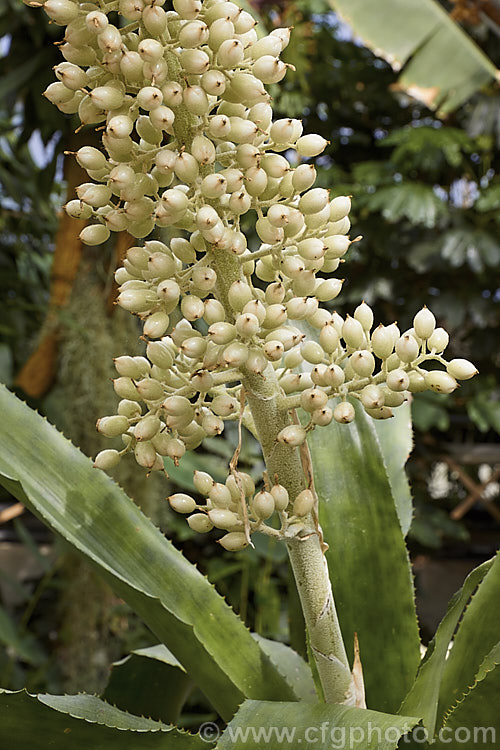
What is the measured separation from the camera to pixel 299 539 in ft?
1.27

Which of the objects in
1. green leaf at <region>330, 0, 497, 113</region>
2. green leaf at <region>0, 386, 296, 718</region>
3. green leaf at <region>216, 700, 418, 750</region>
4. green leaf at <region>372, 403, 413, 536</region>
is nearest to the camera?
green leaf at <region>216, 700, 418, 750</region>

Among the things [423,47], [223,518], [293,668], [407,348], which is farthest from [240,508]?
[423,47]

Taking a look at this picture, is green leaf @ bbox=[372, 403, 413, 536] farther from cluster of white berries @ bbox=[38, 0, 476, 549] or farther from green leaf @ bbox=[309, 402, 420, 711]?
cluster of white berries @ bbox=[38, 0, 476, 549]

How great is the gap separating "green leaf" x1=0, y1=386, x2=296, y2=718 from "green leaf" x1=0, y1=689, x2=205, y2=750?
0.05 m

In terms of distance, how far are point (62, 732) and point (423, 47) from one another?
68.0 inches

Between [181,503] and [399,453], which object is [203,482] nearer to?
[181,503]

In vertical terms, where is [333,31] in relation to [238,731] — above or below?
below

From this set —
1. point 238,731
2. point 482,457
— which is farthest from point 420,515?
point 238,731

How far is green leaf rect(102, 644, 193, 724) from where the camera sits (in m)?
0.55

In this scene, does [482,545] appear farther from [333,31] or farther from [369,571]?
[369,571]

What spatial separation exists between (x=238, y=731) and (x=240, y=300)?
214 mm

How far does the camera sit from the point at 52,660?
1.39 metres

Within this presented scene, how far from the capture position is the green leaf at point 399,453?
539 mm

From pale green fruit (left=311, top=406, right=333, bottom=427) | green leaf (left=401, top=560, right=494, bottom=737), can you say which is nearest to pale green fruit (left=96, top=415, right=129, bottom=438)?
pale green fruit (left=311, top=406, right=333, bottom=427)
